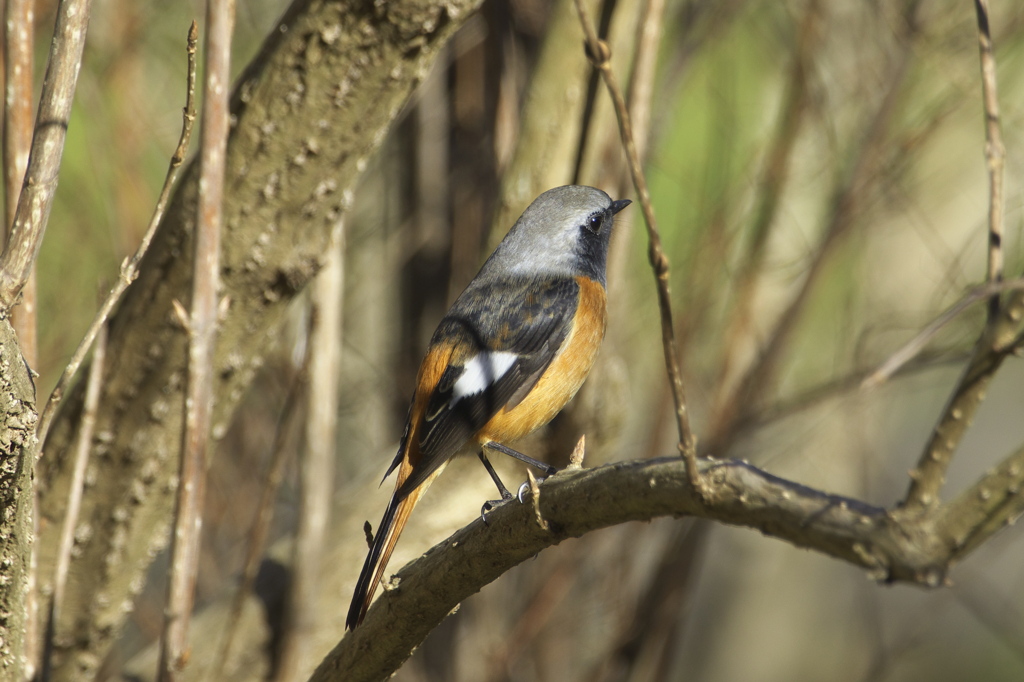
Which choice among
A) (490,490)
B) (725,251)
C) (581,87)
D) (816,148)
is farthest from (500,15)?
(490,490)

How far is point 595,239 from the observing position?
339 cm

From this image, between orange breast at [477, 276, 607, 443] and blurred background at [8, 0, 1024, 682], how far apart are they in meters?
0.73

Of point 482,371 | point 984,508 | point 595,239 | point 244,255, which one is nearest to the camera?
point 984,508

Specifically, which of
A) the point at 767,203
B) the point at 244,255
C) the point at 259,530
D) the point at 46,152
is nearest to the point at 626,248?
the point at 767,203

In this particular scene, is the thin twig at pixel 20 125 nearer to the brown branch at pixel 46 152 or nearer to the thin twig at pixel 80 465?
the thin twig at pixel 80 465

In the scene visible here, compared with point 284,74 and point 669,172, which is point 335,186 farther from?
point 669,172

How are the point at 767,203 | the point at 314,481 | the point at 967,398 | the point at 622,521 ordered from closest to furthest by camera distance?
the point at 967,398 < the point at 622,521 < the point at 314,481 < the point at 767,203

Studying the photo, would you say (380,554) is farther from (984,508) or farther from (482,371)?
(984,508)

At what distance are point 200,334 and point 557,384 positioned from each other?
1.23 meters

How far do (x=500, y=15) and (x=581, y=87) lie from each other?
3.47 ft

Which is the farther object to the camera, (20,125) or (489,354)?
(489,354)

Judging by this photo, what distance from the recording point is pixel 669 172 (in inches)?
191

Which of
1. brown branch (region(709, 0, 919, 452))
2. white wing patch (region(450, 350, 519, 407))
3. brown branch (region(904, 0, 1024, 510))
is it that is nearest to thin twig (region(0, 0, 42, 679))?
white wing patch (region(450, 350, 519, 407))

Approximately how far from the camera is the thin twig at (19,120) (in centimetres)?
217
